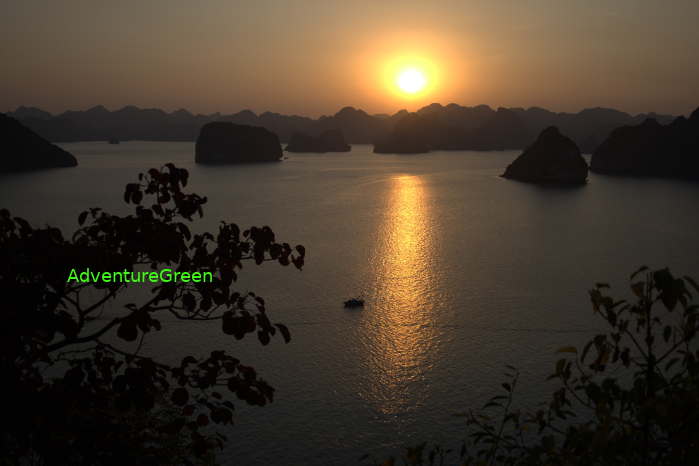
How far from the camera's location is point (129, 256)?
23.5 feet

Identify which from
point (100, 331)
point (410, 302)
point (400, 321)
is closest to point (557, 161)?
point (410, 302)

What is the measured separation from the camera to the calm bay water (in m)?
30.3

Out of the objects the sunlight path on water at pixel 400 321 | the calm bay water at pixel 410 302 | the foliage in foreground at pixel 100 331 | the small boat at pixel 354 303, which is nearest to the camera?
the foliage in foreground at pixel 100 331

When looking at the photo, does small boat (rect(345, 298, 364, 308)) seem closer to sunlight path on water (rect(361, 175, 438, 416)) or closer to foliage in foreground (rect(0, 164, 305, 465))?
sunlight path on water (rect(361, 175, 438, 416))

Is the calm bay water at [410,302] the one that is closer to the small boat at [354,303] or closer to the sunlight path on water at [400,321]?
the sunlight path on water at [400,321]

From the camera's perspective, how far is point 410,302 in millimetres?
52844

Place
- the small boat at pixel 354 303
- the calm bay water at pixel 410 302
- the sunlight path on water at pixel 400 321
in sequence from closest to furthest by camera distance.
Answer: the calm bay water at pixel 410 302
the sunlight path on water at pixel 400 321
the small boat at pixel 354 303

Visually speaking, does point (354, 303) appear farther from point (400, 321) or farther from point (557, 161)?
point (557, 161)

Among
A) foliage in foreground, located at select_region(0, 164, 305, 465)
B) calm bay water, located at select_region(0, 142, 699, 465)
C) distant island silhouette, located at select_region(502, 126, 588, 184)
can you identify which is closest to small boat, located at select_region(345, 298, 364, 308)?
calm bay water, located at select_region(0, 142, 699, 465)

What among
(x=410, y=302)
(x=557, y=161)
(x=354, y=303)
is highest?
(x=557, y=161)

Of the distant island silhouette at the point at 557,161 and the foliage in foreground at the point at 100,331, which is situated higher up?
the distant island silhouette at the point at 557,161

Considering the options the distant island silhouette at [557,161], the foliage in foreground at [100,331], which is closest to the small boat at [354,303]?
the foliage in foreground at [100,331]

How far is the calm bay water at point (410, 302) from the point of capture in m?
30.3

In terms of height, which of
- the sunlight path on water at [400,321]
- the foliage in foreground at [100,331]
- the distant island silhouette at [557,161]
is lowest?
the sunlight path on water at [400,321]
